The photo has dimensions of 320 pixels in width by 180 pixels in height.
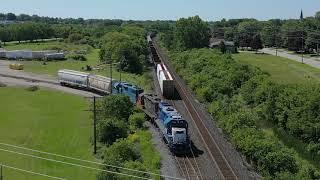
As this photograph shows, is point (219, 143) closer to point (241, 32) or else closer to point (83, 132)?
point (83, 132)

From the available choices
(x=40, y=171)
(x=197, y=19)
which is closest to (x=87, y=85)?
(x=40, y=171)

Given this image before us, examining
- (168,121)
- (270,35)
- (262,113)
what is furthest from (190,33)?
(168,121)

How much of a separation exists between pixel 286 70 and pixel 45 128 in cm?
6677

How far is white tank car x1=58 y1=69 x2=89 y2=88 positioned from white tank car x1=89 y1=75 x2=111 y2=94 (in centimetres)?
176

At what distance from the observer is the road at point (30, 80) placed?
7600 cm

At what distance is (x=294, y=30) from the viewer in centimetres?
14675

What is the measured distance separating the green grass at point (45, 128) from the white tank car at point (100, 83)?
351cm

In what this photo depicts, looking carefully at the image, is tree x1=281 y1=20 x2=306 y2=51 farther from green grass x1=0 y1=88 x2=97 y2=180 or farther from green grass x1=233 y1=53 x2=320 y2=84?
green grass x1=0 y1=88 x2=97 y2=180

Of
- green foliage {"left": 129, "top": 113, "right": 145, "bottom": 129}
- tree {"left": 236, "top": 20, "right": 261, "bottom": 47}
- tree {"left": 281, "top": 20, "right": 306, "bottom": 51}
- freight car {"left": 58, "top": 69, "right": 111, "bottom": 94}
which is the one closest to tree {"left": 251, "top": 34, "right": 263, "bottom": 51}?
tree {"left": 236, "top": 20, "right": 261, "bottom": 47}

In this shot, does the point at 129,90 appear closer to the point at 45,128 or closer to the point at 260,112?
the point at 45,128

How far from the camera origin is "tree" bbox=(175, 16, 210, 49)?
427 feet

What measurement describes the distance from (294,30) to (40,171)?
4883 inches

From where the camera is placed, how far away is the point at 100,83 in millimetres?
69875

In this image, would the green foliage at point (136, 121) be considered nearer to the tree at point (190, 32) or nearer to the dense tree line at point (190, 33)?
the dense tree line at point (190, 33)
